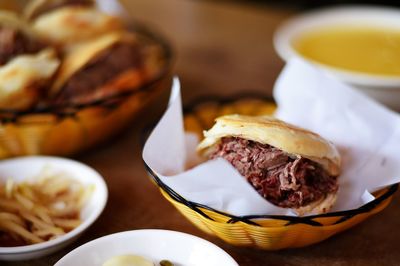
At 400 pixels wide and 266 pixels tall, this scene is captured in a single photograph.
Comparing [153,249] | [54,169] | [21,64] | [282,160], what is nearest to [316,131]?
[282,160]

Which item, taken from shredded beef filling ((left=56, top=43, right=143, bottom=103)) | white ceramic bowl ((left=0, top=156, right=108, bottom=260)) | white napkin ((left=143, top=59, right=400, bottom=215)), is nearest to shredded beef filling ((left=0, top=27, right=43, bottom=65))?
shredded beef filling ((left=56, top=43, right=143, bottom=103))

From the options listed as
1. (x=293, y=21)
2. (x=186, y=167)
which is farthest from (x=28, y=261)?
(x=293, y=21)

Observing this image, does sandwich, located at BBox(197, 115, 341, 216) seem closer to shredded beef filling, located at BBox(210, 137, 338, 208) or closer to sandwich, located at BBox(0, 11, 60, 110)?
shredded beef filling, located at BBox(210, 137, 338, 208)

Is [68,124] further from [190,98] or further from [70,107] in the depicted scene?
[190,98]

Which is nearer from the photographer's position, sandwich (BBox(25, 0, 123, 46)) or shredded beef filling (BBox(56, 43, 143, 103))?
shredded beef filling (BBox(56, 43, 143, 103))

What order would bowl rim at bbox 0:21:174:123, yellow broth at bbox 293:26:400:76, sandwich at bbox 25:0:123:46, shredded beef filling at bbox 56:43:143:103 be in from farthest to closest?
yellow broth at bbox 293:26:400:76 < sandwich at bbox 25:0:123:46 < shredded beef filling at bbox 56:43:143:103 < bowl rim at bbox 0:21:174:123

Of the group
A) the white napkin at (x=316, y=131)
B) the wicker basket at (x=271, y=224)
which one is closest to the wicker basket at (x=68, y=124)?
the white napkin at (x=316, y=131)

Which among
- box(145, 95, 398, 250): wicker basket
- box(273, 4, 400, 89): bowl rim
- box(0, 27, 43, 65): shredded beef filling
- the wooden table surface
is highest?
box(0, 27, 43, 65): shredded beef filling
